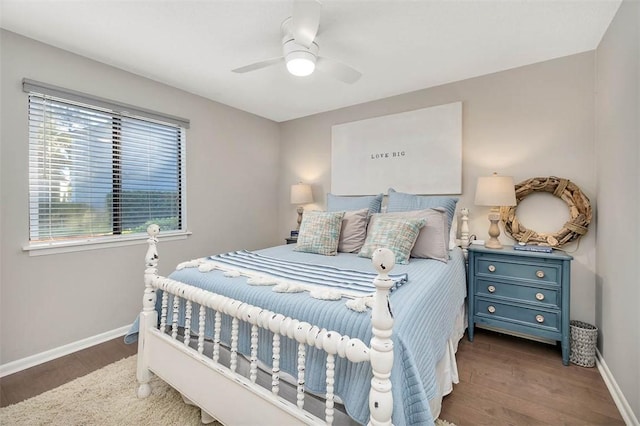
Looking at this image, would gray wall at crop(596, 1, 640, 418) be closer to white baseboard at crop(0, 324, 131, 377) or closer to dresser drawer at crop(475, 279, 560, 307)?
dresser drawer at crop(475, 279, 560, 307)

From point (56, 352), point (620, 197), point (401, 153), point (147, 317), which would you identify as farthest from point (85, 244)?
point (620, 197)

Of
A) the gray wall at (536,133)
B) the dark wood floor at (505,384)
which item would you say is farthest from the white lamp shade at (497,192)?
the dark wood floor at (505,384)

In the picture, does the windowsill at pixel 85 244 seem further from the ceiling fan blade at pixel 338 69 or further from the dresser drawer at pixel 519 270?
the dresser drawer at pixel 519 270

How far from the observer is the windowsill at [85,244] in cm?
218

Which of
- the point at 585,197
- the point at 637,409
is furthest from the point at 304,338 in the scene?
the point at 585,197

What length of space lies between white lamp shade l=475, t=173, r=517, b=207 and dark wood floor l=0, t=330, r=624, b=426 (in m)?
1.19

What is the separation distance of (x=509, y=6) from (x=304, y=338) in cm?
225

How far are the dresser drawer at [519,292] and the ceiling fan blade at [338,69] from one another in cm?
196

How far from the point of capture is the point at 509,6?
179 centimetres

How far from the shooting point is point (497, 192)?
2.33m

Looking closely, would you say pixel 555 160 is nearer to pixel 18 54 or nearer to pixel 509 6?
pixel 509 6

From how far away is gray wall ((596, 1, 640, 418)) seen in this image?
1567mm

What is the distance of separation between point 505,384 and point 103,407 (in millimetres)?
2471

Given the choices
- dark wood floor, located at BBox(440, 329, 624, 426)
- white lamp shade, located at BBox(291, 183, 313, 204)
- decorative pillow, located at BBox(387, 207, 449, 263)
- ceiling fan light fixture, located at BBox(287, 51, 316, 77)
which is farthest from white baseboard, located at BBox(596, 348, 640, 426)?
white lamp shade, located at BBox(291, 183, 313, 204)
